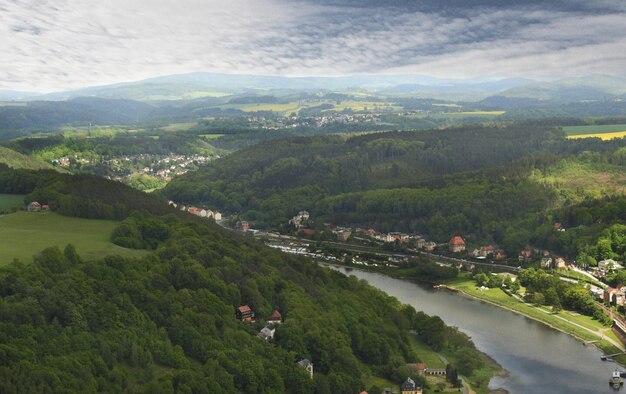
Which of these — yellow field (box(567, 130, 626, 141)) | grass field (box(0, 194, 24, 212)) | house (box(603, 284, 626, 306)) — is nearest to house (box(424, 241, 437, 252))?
house (box(603, 284, 626, 306))

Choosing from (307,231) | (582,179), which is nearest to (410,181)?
(582,179)

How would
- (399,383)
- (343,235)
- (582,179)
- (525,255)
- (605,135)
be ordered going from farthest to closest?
(605,135), (582,179), (343,235), (525,255), (399,383)

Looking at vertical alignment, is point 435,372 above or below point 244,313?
below

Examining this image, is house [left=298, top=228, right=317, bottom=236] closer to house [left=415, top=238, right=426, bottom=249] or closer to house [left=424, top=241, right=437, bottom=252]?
house [left=415, top=238, right=426, bottom=249]

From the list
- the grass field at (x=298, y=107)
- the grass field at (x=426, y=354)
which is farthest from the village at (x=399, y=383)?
the grass field at (x=298, y=107)

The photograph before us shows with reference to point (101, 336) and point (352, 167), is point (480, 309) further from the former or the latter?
point (352, 167)

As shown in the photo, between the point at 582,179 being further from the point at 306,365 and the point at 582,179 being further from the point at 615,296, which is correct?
the point at 306,365
